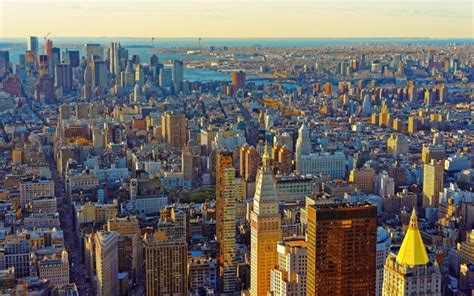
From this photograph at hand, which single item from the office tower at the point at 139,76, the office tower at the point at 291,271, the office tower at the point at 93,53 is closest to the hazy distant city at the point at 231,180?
the office tower at the point at 291,271

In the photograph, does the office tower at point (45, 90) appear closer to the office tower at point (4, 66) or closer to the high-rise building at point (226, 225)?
the office tower at point (4, 66)

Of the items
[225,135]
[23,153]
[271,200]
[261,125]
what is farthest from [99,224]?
[261,125]

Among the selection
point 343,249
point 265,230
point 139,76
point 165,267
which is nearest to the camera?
point 343,249

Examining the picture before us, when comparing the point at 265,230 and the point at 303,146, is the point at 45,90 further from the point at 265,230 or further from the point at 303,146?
the point at 265,230

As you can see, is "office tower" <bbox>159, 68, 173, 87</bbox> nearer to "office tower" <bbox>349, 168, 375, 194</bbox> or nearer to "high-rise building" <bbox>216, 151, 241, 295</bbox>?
"office tower" <bbox>349, 168, 375, 194</bbox>

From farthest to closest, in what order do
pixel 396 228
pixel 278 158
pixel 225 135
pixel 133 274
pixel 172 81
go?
pixel 172 81 → pixel 225 135 → pixel 278 158 → pixel 396 228 → pixel 133 274

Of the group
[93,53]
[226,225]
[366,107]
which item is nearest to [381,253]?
[226,225]

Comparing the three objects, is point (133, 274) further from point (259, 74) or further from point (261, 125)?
point (259, 74)
